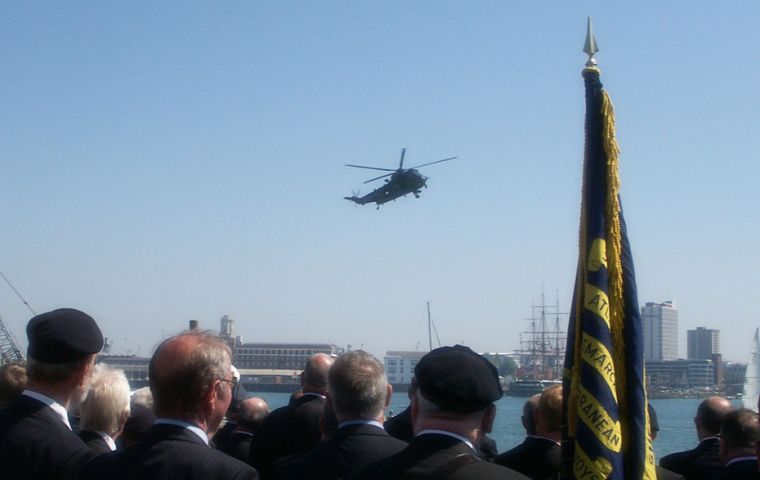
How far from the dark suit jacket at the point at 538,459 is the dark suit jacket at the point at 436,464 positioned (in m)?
2.04

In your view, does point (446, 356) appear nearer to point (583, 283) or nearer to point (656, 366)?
point (583, 283)

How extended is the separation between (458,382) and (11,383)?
342 cm

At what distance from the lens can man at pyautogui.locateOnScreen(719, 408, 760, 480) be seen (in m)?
6.14

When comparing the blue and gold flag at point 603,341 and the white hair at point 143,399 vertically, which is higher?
the blue and gold flag at point 603,341

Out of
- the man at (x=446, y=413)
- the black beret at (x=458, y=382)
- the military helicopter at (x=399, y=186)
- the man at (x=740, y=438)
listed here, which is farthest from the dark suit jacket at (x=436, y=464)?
the military helicopter at (x=399, y=186)

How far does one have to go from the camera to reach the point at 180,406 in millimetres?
4012

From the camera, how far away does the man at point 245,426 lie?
818cm

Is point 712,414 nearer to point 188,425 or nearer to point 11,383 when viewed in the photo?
point 188,425

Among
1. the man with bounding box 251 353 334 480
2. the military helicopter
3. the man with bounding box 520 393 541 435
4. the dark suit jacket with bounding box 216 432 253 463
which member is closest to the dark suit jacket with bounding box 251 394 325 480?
the man with bounding box 251 353 334 480

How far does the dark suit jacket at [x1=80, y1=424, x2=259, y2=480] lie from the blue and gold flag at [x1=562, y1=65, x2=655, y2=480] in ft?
4.93

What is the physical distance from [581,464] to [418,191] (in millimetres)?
42983

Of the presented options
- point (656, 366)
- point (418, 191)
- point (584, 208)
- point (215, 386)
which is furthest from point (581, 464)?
point (656, 366)

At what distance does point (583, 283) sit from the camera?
185 inches

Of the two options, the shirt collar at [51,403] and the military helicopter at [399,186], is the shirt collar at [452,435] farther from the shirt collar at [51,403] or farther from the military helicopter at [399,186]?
the military helicopter at [399,186]
